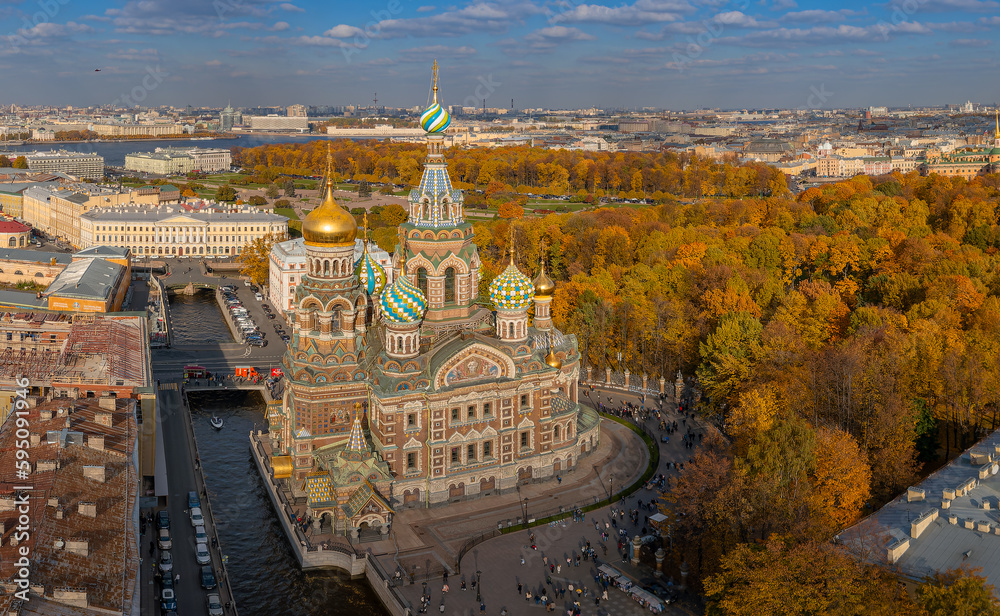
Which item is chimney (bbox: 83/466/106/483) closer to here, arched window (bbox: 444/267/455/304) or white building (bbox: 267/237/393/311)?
arched window (bbox: 444/267/455/304)

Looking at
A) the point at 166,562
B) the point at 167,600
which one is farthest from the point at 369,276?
the point at 167,600

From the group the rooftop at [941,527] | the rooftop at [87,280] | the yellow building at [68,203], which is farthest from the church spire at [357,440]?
the yellow building at [68,203]

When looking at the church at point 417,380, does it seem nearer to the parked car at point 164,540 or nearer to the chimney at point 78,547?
the parked car at point 164,540

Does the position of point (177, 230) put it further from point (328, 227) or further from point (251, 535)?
point (251, 535)

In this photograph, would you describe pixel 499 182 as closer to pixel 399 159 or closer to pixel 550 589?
pixel 399 159

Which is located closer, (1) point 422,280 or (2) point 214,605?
(2) point 214,605

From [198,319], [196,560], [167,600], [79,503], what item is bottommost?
[196,560]
